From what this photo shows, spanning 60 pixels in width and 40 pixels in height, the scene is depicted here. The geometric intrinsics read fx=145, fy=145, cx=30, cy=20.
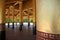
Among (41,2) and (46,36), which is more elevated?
(41,2)

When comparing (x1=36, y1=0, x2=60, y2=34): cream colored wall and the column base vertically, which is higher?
(x1=36, y1=0, x2=60, y2=34): cream colored wall

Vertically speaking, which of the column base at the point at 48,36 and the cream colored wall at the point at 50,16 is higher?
the cream colored wall at the point at 50,16

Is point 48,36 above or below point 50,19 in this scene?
below

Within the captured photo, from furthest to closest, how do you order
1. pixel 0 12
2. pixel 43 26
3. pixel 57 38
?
1. pixel 0 12
2. pixel 43 26
3. pixel 57 38

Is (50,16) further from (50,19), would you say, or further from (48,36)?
(48,36)

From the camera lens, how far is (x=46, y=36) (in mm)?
3219

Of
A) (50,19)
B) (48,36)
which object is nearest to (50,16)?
(50,19)

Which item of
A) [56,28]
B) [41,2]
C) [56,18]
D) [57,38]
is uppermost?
[41,2]

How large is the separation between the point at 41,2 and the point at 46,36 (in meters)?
0.79

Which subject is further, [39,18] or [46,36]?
[39,18]

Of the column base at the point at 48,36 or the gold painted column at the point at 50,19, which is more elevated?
the gold painted column at the point at 50,19

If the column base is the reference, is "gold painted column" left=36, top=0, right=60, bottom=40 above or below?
above

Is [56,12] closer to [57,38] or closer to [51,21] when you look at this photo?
[51,21]

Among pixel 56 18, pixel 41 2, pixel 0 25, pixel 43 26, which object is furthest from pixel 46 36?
pixel 0 25
